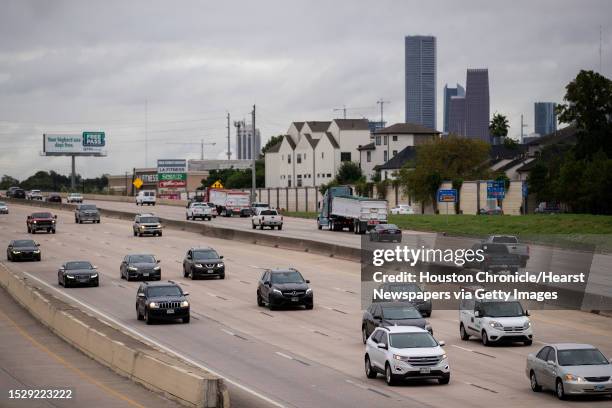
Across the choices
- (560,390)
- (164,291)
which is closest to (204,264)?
(164,291)

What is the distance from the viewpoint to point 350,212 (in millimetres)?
86938

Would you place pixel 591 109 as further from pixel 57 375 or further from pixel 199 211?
pixel 57 375

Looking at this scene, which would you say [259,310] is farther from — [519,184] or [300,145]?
[300,145]

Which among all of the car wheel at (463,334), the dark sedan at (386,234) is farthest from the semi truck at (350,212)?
the car wheel at (463,334)

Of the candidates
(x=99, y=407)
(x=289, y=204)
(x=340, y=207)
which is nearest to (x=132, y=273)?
(x=99, y=407)

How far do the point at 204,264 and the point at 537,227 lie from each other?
114 ft

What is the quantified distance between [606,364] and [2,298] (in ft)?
A: 101

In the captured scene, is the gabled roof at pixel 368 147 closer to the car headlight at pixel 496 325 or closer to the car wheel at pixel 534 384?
the car headlight at pixel 496 325

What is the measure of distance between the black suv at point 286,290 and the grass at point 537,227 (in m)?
27.8

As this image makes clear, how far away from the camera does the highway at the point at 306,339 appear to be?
24141 mm

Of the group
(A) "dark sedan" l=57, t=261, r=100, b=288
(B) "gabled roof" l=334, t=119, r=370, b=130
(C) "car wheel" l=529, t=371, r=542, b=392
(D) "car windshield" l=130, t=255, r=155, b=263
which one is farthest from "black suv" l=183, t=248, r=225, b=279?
(B) "gabled roof" l=334, t=119, r=370, b=130

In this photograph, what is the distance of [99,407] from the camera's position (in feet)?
72.0

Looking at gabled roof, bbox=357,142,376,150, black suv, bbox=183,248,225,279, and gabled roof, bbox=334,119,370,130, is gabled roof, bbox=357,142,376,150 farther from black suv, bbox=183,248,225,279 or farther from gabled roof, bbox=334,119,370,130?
black suv, bbox=183,248,225,279

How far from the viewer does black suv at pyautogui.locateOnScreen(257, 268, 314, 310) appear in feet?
137
